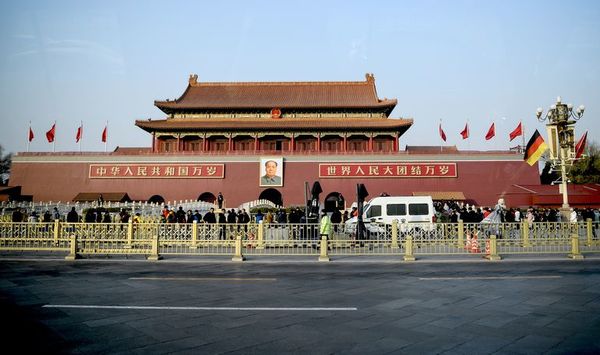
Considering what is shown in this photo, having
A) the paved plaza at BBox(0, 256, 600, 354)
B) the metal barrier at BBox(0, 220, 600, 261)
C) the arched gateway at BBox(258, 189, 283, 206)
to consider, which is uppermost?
the arched gateway at BBox(258, 189, 283, 206)

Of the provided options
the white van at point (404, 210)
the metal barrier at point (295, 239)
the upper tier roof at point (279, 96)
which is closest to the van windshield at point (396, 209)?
the white van at point (404, 210)

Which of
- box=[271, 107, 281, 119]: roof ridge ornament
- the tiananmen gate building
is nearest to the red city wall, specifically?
the tiananmen gate building

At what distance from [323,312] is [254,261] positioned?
4869mm

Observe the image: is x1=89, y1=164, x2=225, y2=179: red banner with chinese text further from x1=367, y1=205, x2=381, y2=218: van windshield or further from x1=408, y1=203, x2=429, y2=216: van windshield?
x1=408, y1=203, x2=429, y2=216: van windshield

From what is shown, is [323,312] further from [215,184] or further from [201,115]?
[201,115]

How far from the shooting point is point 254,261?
366 inches

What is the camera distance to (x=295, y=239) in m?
10.3

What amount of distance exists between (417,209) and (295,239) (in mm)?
6321

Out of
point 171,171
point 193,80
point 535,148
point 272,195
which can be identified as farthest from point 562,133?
point 193,80

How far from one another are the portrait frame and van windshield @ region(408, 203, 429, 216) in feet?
44.5

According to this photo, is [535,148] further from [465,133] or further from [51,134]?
[51,134]

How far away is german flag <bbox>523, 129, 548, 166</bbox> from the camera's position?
14602 millimetres

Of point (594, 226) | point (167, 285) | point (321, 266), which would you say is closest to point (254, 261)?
point (321, 266)

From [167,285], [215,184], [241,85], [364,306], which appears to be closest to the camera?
[364,306]
